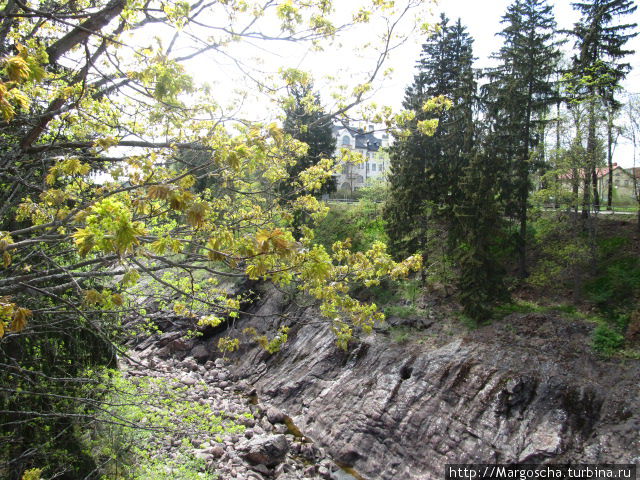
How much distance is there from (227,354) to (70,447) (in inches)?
539

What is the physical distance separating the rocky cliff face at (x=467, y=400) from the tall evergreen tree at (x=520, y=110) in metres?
Result: 6.39

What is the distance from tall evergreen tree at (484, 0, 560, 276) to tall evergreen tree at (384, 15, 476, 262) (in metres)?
1.38

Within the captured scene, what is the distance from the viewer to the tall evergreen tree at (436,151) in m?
18.7

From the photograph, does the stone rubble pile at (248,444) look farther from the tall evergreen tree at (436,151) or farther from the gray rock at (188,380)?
the tall evergreen tree at (436,151)

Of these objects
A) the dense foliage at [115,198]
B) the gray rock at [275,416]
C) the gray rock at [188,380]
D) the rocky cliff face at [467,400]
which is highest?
the dense foliage at [115,198]

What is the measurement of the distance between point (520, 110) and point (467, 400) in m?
13.5

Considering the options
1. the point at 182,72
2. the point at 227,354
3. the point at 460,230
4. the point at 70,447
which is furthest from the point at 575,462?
the point at 227,354

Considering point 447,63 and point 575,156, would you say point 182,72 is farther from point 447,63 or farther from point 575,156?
point 447,63

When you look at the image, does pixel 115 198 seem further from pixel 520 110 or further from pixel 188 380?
pixel 520 110

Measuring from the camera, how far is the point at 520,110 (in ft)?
60.5

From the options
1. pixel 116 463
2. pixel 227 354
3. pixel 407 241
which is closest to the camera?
pixel 116 463

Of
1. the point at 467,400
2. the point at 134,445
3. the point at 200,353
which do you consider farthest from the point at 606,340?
A: the point at 200,353

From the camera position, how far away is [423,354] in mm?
13883

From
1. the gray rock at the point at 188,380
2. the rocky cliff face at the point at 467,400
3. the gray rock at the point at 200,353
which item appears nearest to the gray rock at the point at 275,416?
the rocky cliff face at the point at 467,400
